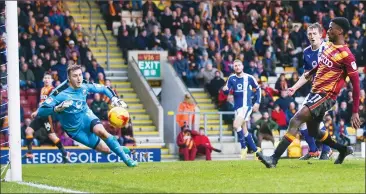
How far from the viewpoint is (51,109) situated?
18.9m

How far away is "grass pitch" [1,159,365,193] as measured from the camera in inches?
545

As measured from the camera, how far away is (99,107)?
32.0 meters

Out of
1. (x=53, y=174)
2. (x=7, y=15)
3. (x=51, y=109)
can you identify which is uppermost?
(x=7, y=15)

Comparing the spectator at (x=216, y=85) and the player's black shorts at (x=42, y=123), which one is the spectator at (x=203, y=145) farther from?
the player's black shorts at (x=42, y=123)

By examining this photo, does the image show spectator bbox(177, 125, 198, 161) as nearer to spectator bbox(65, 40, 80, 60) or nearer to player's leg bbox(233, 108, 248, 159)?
spectator bbox(65, 40, 80, 60)

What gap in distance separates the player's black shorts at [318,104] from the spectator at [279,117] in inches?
682

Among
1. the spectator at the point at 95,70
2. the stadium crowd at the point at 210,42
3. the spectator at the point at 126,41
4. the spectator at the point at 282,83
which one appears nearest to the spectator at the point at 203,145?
the stadium crowd at the point at 210,42

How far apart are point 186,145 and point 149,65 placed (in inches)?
214

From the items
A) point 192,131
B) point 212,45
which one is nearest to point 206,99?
point 212,45

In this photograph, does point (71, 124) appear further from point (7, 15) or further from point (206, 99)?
point (206, 99)

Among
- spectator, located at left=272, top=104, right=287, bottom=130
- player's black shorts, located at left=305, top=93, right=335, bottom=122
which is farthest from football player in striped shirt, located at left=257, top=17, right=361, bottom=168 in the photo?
spectator, located at left=272, top=104, right=287, bottom=130

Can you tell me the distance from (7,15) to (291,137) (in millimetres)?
5087

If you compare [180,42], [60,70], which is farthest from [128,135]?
[180,42]

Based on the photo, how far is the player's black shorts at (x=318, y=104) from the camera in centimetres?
1634
